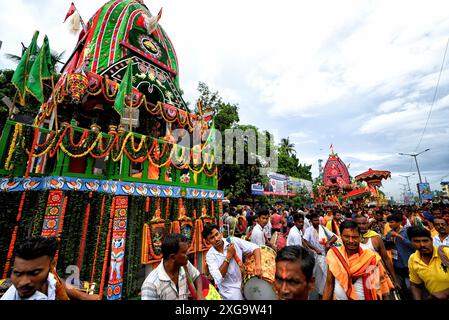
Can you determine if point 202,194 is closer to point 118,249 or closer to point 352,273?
point 118,249

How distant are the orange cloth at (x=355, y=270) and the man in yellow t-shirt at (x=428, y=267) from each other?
90cm

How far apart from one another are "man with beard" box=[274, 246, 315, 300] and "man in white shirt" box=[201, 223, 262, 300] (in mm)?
1180

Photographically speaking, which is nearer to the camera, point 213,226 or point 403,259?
point 213,226

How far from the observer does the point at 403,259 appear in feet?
14.5

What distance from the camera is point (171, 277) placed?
2326 millimetres

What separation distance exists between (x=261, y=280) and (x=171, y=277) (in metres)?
1.33

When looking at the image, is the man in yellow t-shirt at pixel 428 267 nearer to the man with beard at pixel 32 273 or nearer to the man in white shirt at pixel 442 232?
the man in white shirt at pixel 442 232

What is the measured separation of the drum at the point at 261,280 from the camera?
284 centimetres

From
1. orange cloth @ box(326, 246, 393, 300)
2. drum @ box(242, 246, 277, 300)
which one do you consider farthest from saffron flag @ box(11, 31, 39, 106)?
orange cloth @ box(326, 246, 393, 300)

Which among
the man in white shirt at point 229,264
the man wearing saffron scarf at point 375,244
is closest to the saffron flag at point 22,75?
the man in white shirt at point 229,264

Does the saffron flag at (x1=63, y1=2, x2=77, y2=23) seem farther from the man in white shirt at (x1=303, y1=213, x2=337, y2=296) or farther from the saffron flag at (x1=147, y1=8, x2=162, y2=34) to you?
the man in white shirt at (x1=303, y1=213, x2=337, y2=296)
